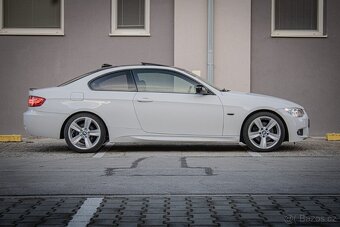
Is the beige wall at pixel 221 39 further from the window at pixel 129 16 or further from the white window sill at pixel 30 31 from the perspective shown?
the white window sill at pixel 30 31

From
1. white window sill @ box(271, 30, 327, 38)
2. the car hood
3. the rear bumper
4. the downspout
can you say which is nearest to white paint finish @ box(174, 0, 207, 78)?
the downspout

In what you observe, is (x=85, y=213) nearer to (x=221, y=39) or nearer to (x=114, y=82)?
(x=114, y=82)

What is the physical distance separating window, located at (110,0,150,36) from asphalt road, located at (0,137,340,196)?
11.6ft

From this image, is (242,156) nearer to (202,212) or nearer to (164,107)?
(164,107)

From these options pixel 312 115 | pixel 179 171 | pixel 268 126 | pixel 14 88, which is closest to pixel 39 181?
pixel 179 171

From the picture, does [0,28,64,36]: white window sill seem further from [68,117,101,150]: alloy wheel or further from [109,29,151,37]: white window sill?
[68,117,101,150]: alloy wheel

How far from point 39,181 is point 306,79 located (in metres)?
8.97

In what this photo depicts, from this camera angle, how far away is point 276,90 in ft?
53.0

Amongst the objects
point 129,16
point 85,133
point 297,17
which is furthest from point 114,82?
point 297,17

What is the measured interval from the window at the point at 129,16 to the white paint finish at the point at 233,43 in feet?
5.24

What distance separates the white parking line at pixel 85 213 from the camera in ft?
19.6

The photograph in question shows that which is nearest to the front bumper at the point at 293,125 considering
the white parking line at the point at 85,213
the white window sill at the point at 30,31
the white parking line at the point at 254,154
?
the white parking line at the point at 254,154

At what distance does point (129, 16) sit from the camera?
1622 centimetres

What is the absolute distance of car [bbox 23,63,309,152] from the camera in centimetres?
1218
